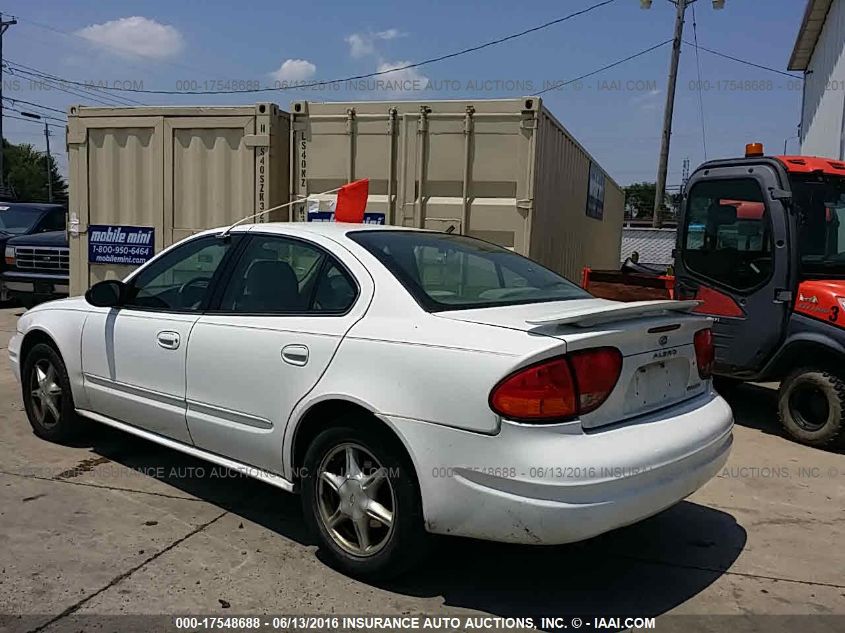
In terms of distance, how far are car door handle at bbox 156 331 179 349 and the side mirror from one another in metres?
0.52

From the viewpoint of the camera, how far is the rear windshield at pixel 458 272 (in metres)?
3.43

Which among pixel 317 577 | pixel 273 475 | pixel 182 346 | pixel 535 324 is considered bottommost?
pixel 317 577

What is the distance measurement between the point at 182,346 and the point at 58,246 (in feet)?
30.7

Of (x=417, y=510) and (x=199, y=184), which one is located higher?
(x=199, y=184)

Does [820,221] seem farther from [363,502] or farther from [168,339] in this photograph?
[168,339]

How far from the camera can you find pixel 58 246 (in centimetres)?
1208

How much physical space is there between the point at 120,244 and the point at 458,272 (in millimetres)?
5973

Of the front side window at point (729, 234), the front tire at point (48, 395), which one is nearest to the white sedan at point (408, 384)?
the front tire at point (48, 395)

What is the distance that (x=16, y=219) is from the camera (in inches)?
549

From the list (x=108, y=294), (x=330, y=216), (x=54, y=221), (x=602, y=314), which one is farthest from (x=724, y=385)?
(x=54, y=221)

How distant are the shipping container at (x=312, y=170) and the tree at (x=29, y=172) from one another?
6616 cm

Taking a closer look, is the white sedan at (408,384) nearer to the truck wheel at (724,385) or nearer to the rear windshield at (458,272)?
the rear windshield at (458,272)

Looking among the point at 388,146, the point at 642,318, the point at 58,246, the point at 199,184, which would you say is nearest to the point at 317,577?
the point at 642,318

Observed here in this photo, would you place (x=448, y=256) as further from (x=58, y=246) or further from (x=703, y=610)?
(x=58, y=246)
